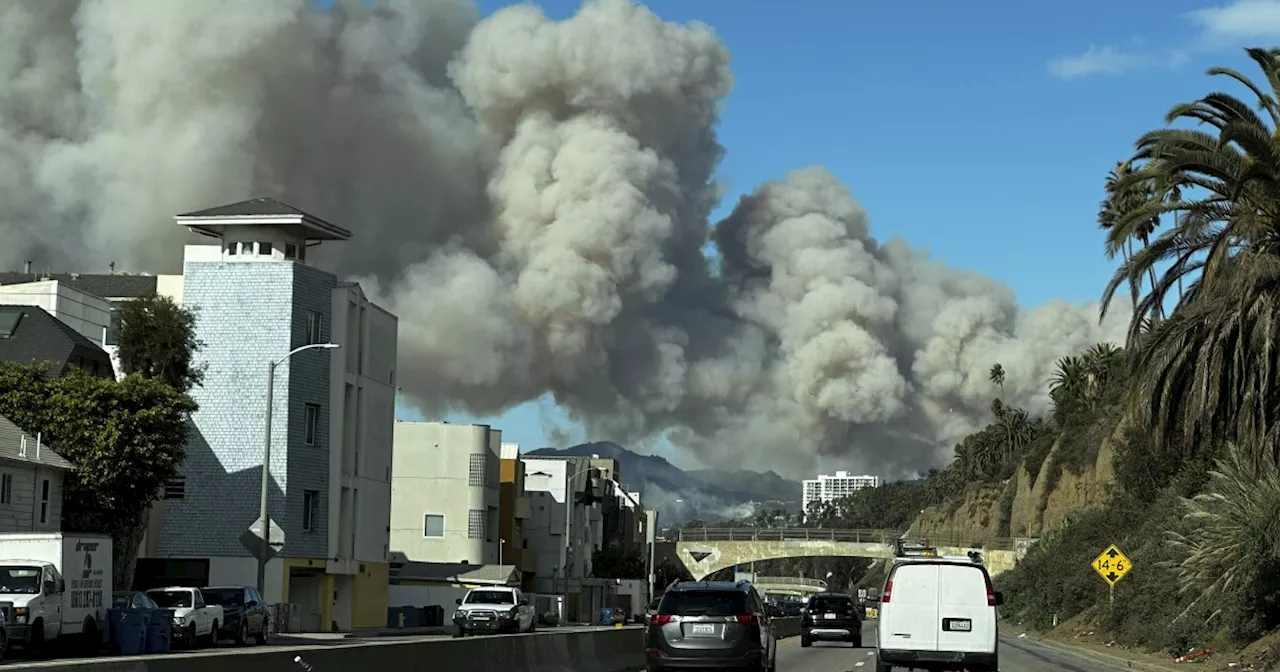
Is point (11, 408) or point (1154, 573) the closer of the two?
point (1154, 573)

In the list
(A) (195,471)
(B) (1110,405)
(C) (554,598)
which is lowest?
(C) (554,598)

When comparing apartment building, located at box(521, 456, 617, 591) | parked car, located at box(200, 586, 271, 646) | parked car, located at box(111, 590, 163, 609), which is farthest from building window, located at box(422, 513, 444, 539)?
parked car, located at box(111, 590, 163, 609)

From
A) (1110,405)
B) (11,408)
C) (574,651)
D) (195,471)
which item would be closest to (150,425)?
(11,408)

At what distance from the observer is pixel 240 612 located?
4441 cm

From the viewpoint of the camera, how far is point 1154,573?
47812 millimetres

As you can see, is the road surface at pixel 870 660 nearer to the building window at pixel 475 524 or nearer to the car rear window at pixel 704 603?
the car rear window at pixel 704 603

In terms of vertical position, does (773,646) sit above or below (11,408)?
below

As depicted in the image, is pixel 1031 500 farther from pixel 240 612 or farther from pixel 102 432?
pixel 240 612

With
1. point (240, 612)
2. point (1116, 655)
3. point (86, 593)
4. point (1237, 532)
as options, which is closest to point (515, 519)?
point (240, 612)

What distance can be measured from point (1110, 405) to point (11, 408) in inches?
2733

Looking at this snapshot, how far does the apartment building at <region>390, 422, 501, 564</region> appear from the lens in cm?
9688

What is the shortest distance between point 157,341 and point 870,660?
38.0 metres

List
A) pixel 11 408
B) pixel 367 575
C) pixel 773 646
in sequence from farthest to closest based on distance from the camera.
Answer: pixel 367 575, pixel 11 408, pixel 773 646

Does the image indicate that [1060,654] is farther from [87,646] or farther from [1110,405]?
[1110,405]
